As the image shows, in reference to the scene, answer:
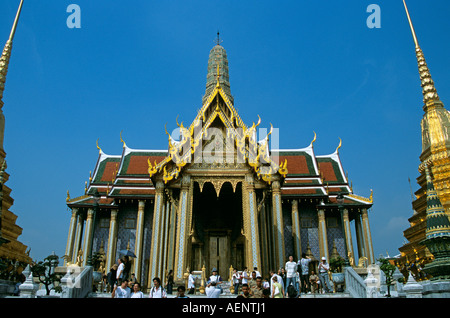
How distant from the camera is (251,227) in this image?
1415 centimetres

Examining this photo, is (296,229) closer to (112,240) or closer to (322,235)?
(322,235)

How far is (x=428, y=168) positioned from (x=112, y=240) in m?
17.5

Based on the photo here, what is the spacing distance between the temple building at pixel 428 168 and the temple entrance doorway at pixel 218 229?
8.40 metres

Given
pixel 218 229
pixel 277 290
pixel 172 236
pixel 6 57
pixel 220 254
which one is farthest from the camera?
pixel 6 57

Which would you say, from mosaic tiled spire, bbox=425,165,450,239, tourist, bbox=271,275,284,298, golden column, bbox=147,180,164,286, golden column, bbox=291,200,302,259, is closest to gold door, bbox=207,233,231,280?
golden column, bbox=147,180,164,286

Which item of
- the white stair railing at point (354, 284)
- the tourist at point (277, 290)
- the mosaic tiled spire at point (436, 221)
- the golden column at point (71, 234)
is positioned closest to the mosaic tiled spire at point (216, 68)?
the golden column at point (71, 234)

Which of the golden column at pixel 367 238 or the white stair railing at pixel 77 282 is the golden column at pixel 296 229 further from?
the white stair railing at pixel 77 282

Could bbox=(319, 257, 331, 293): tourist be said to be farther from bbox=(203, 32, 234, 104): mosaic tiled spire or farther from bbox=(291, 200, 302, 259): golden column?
bbox=(203, 32, 234, 104): mosaic tiled spire

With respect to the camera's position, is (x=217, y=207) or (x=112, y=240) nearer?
(x=217, y=207)

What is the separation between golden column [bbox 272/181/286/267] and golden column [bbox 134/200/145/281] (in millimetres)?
7433

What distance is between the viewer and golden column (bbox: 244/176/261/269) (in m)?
13.4

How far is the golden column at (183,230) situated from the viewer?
13227 mm

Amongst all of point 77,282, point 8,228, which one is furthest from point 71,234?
point 77,282
